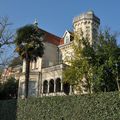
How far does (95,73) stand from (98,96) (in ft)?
29.1

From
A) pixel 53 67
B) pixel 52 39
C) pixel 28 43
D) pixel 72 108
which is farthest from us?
pixel 52 39

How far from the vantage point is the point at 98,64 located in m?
26.7

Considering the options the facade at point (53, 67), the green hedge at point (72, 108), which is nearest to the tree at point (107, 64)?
→ the green hedge at point (72, 108)

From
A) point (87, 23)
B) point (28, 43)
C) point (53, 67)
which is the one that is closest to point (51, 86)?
point (53, 67)

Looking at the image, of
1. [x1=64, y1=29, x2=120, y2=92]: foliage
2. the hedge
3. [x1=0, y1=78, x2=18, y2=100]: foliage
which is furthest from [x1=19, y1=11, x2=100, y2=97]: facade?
the hedge

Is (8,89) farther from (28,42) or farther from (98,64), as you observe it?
(98,64)

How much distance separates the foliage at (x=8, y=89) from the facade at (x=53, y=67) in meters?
3.62

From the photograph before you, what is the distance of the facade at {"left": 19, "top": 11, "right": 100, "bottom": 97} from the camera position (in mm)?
42156

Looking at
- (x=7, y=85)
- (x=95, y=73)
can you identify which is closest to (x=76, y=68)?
(x=95, y=73)

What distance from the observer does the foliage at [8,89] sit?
47.0 metres

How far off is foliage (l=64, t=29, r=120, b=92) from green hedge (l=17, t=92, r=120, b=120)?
6.19 meters

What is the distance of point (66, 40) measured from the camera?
1945 inches

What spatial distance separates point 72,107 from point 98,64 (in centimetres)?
943

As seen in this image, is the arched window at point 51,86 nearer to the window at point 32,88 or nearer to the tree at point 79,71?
the window at point 32,88
